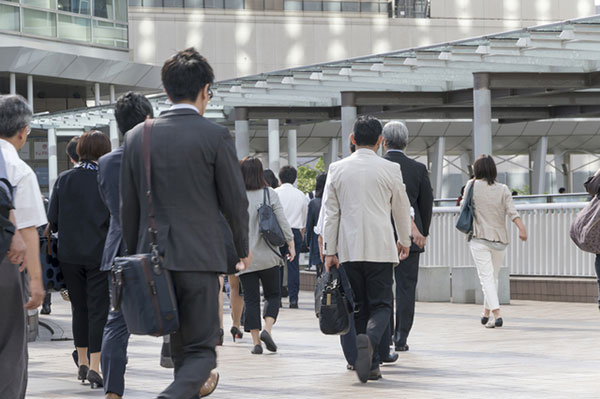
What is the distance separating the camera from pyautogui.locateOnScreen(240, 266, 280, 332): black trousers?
36.6ft

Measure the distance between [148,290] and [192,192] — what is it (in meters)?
0.49

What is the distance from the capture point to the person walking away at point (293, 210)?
1670 centimetres

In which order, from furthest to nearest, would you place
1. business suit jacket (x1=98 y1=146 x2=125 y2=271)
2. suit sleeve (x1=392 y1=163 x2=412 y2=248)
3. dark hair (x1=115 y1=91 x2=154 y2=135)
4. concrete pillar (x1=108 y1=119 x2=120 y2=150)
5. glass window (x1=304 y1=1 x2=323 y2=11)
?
glass window (x1=304 y1=1 x2=323 y2=11)
concrete pillar (x1=108 y1=119 x2=120 y2=150)
suit sleeve (x1=392 y1=163 x2=412 y2=248)
dark hair (x1=115 y1=91 x2=154 y2=135)
business suit jacket (x1=98 y1=146 x2=125 y2=271)

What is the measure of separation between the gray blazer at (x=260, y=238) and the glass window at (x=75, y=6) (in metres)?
34.6

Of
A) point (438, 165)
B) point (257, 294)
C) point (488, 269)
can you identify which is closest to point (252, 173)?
point (257, 294)

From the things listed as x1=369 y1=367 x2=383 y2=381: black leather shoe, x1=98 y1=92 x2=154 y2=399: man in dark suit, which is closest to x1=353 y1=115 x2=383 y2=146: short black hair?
x1=369 y1=367 x2=383 y2=381: black leather shoe

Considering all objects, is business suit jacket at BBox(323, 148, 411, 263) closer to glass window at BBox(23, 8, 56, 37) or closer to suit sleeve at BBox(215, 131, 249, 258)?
suit sleeve at BBox(215, 131, 249, 258)

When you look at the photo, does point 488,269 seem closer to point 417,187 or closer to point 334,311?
point 417,187

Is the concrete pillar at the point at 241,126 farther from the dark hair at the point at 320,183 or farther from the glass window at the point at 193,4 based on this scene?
the glass window at the point at 193,4

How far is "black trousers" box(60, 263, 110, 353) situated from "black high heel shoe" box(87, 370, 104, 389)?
0.50ft

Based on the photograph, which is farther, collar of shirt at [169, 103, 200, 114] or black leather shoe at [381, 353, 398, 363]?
black leather shoe at [381, 353, 398, 363]

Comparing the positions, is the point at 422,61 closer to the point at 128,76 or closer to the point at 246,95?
the point at 246,95

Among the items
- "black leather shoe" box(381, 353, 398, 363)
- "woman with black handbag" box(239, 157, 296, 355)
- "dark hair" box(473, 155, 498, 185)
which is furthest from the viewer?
"dark hair" box(473, 155, 498, 185)

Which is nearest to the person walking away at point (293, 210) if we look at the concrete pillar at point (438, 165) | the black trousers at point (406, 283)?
the black trousers at point (406, 283)
